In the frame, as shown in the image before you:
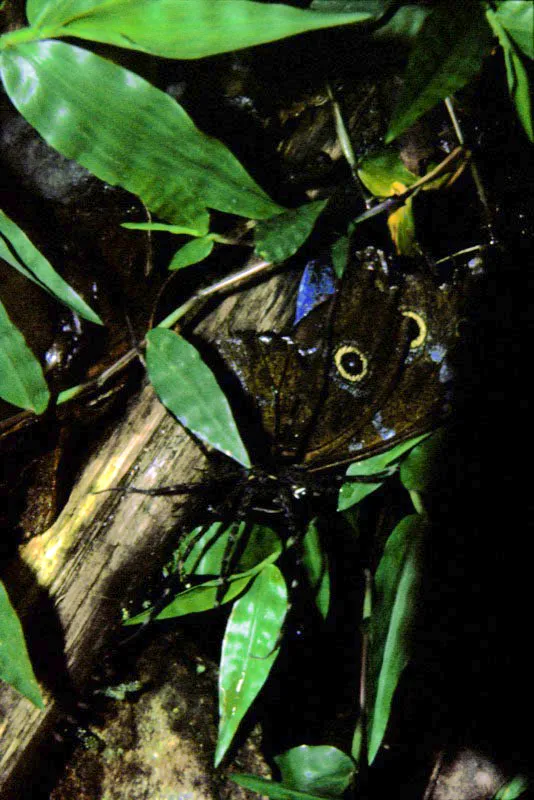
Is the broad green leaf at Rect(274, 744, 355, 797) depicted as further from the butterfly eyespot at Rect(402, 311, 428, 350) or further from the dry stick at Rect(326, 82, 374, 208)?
the dry stick at Rect(326, 82, 374, 208)

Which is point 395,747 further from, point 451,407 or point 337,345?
point 337,345

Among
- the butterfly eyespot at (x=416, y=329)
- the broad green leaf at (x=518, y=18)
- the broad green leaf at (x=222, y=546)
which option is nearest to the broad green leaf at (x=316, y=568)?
the broad green leaf at (x=222, y=546)

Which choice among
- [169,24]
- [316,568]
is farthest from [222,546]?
[169,24]

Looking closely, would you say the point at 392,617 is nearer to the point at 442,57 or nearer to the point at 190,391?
the point at 190,391

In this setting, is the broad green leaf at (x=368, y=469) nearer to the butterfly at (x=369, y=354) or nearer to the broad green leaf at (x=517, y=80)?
the butterfly at (x=369, y=354)

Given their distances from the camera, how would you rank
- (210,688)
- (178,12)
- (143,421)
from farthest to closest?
(210,688) < (143,421) < (178,12)

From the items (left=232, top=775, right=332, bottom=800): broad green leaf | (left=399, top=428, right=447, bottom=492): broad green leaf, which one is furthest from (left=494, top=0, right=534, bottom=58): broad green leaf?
(left=232, top=775, right=332, bottom=800): broad green leaf

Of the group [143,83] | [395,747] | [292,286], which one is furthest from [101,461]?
[395,747]
